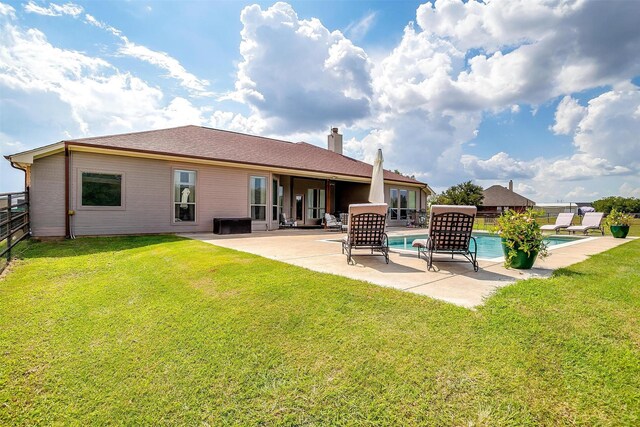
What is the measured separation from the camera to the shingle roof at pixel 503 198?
48.3 meters

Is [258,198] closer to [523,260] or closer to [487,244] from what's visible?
[487,244]

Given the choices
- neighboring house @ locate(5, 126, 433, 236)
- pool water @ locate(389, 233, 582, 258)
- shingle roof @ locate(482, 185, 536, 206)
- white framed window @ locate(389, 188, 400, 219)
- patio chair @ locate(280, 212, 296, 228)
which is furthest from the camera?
shingle roof @ locate(482, 185, 536, 206)

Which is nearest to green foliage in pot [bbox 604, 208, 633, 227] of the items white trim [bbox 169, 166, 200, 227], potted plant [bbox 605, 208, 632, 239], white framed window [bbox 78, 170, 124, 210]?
potted plant [bbox 605, 208, 632, 239]

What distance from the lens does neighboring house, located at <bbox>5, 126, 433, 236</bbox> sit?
9523 millimetres

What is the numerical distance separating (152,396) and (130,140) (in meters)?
11.2

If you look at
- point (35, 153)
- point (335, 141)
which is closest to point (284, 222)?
point (335, 141)

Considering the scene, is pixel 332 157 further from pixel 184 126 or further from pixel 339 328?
pixel 339 328

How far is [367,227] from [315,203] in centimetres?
1291

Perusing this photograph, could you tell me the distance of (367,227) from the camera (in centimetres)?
623

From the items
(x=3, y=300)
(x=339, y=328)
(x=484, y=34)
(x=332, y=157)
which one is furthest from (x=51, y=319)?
(x=332, y=157)

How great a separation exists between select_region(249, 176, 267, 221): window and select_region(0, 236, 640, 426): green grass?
9.21 metres

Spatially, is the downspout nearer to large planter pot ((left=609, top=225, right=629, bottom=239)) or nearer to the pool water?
the pool water

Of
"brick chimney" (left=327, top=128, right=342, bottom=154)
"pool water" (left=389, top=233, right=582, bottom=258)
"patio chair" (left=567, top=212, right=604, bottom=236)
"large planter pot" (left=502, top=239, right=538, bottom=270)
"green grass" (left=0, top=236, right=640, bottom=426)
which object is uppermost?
"brick chimney" (left=327, top=128, right=342, bottom=154)

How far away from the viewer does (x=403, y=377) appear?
2.34 m
